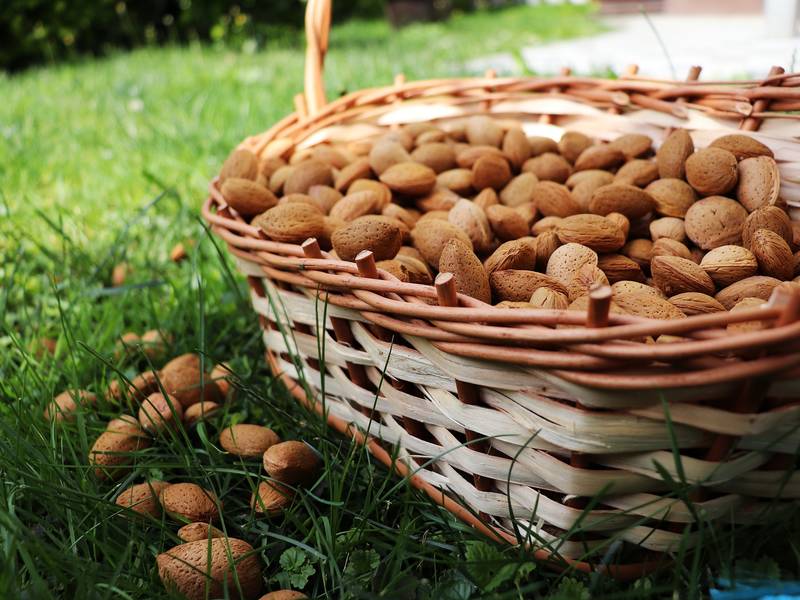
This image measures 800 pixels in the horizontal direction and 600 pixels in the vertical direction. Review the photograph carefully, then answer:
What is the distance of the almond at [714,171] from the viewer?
3.44ft

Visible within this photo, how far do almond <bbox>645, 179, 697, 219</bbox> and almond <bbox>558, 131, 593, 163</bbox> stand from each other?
186 mm

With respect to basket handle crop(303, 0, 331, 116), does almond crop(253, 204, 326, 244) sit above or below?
below

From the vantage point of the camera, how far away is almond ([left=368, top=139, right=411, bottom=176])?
4.08 feet

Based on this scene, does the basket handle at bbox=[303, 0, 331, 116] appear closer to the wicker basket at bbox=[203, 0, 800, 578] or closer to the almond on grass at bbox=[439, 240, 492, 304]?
the wicker basket at bbox=[203, 0, 800, 578]

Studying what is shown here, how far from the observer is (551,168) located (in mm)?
1210

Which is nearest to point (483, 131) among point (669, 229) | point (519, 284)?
point (669, 229)

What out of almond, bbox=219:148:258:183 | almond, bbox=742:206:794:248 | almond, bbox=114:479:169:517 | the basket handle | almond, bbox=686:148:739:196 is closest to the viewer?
almond, bbox=114:479:169:517

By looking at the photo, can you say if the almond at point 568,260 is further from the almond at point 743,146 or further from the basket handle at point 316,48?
the basket handle at point 316,48

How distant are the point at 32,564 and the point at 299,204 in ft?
1.78

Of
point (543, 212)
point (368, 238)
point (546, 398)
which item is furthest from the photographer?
point (543, 212)

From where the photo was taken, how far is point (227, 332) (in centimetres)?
131

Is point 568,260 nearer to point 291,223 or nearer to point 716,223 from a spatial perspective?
point 716,223

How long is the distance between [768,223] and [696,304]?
0.67 feet

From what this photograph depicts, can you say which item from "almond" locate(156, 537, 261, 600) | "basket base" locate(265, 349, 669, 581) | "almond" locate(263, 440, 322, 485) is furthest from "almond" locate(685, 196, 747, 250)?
"almond" locate(156, 537, 261, 600)
